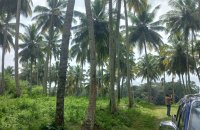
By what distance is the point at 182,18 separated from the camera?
43.2m

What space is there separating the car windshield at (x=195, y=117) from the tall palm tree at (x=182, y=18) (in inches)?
1473

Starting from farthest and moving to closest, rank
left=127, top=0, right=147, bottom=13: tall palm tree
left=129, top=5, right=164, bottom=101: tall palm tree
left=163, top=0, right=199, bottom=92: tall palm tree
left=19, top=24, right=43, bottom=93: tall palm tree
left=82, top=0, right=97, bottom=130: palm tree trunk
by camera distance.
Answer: left=19, top=24, right=43, bottom=93: tall palm tree, left=129, top=5, right=164, bottom=101: tall palm tree, left=163, top=0, right=199, bottom=92: tall palm tree, left=127, top=0, right=147, bottom=13: tall palm tree, left=82, top=0, right=97, bottom=130: palm tree trunk

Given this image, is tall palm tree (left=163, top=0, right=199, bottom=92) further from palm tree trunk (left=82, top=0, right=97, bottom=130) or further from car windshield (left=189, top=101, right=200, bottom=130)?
car windshield (left=189, top=101, right=200, bottom=130)

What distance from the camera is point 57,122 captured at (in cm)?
1480

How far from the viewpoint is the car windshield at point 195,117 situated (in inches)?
208

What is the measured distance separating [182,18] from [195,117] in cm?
3917

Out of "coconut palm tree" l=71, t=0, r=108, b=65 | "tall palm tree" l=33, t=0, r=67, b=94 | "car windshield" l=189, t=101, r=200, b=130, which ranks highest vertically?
"tall palm tree" l=33, t=0, r=67, b=94

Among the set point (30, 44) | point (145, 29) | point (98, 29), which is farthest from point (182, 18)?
point (30, 44)

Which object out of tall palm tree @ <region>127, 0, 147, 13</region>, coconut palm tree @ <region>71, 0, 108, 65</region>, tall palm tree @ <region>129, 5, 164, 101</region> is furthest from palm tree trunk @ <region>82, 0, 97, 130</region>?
tall palm tree @ <region>129, 5, 164, 101</region>

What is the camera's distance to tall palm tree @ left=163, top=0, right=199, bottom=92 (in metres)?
42.3

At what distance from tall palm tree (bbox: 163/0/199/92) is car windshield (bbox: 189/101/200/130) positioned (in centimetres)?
3742

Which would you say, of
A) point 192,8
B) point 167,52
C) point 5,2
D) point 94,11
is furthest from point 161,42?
point 5,2

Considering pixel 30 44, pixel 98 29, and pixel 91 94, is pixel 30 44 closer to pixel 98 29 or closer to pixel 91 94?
pixel 98 29

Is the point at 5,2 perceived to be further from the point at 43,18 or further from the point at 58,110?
the point at 58,110
